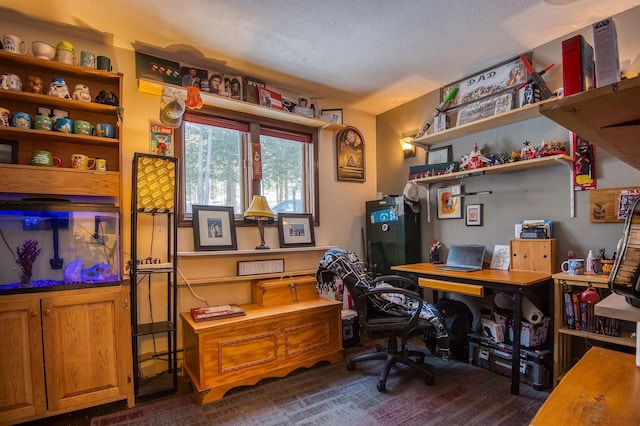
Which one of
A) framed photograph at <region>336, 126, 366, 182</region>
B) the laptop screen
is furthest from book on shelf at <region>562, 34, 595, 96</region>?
framed photograph at <region>336, 126, 366, 182</region>

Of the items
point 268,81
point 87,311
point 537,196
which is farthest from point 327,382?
point 268,81

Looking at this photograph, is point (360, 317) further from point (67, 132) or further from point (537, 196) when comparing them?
point (67, 132)

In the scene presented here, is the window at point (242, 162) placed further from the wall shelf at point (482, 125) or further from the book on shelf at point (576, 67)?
the book on shelf at point (576, 67)

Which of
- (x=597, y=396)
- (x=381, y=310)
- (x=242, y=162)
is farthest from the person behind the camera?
(x=242, y=162)

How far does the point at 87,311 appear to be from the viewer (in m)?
2.09

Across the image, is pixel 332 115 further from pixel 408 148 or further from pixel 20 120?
pixel 20 120

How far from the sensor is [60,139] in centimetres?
229

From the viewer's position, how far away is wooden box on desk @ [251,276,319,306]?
9.37ft

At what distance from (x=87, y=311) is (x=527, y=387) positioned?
309 centimetres

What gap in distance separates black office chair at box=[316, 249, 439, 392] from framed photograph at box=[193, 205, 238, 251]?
3.06 ft

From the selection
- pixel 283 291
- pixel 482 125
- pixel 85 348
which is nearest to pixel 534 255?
pixel 482 125

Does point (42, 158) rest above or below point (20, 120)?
below

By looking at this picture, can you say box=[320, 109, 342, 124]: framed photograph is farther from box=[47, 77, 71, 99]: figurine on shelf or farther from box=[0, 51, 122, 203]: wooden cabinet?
box=[47, 77, 71, 99]: figurine on shelf

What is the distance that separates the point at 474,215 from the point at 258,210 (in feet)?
6.85
